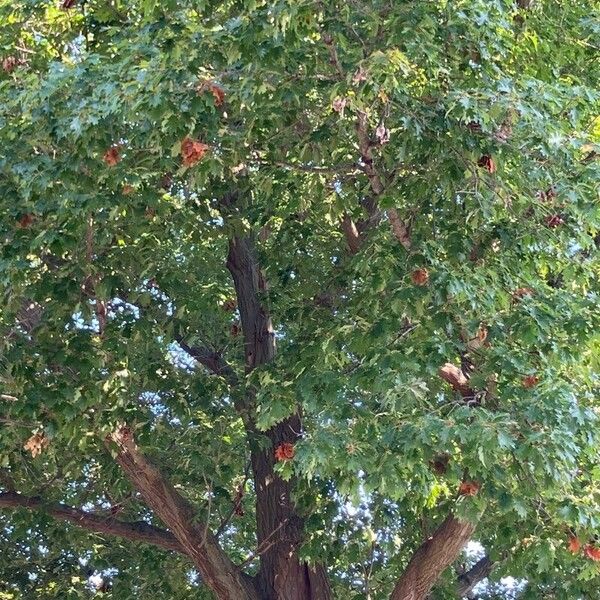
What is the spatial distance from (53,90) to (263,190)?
4.39 ft

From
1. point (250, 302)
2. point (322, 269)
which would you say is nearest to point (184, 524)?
point (250, 302)

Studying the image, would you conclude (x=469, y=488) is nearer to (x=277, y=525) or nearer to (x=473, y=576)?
(x=277, y=525)

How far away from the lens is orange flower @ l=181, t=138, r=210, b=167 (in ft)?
16.4

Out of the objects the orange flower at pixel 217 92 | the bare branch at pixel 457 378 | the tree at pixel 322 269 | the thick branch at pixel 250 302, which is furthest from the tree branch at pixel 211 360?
the orange flower at pixel 217 92

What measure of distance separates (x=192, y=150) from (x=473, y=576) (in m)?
4.69

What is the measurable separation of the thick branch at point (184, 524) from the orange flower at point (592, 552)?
2.27 m

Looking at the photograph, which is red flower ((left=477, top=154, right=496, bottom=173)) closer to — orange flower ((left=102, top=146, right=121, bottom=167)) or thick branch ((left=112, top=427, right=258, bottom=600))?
orange flower ((left=102, top=146, right=121, bottom=167))

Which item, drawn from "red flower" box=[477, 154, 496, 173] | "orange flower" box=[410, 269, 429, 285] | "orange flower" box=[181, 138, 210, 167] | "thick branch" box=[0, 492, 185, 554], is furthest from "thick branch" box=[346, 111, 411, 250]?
"thick branch" box=[0, 492, 185, 554]

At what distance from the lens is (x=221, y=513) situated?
7.32 m

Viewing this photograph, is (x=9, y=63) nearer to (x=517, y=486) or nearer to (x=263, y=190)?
(x=263, y=190)

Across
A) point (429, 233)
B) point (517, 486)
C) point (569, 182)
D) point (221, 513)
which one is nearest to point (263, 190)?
point (429, 233)

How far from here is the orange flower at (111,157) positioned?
17.1ft

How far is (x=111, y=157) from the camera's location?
5.20m

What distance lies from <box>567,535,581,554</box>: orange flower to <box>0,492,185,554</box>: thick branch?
8.18 feet
